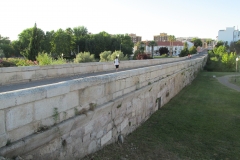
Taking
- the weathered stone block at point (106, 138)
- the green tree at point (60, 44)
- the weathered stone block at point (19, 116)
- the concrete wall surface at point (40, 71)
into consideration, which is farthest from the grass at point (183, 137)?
the green tree at point (60, 44)

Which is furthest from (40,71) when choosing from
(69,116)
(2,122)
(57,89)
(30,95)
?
(2,122)

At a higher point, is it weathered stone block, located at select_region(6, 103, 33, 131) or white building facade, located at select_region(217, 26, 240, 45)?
white building facade, located at select_region(217, 26, 240, 45)

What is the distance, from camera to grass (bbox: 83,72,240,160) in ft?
18.0

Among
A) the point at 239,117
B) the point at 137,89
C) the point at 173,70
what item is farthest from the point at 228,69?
the point at 137,89

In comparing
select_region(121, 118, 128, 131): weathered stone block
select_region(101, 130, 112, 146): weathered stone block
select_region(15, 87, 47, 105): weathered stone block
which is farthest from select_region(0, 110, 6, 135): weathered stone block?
select_region(121, 118, 128, 131): weathered stone block

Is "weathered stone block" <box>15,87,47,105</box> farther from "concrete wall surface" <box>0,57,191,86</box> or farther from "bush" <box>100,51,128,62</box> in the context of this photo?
"bush" <box>100,51,128,62</box>

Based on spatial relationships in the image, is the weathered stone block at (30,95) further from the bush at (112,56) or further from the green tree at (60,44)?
the green tree at (60,44)

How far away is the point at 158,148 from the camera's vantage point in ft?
19.2

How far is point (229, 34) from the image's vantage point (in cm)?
11162

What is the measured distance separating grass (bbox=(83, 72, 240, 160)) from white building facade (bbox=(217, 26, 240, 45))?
111943 mm

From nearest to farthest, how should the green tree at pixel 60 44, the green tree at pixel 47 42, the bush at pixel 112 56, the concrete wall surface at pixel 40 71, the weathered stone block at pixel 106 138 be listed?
the weathered stone block at pixel 106 138, the concrete wall surface at pixel 40 71, the bush at pixel 112 56, the green tree at pixel 60 44, the green tree at pixel 47 42

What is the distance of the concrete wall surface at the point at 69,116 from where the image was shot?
3059mm

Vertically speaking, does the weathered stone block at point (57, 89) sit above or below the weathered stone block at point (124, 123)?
above

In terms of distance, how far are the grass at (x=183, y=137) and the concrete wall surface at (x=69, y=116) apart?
393 millimetres
